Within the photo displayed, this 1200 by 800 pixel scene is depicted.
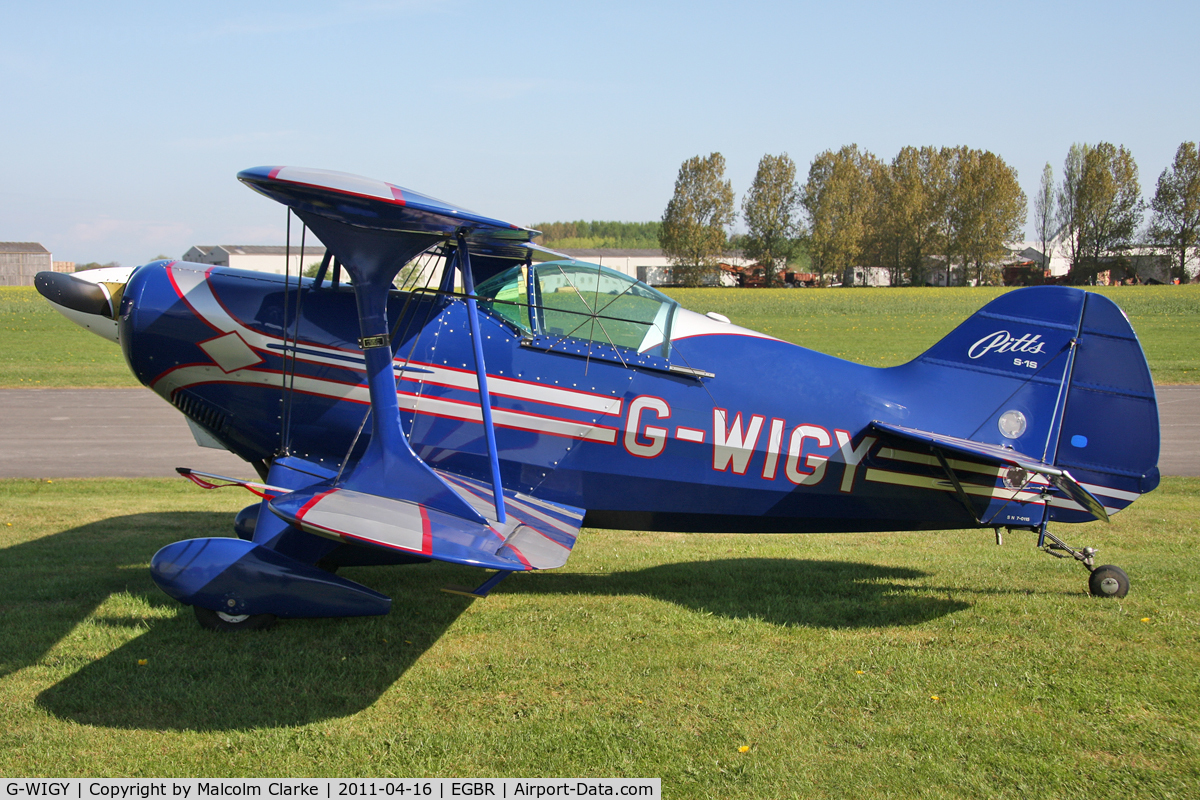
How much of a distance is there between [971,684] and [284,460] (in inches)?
174

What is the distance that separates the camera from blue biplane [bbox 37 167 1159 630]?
5.55 m

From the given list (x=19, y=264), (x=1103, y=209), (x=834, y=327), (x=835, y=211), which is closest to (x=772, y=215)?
(x=835, y=211)

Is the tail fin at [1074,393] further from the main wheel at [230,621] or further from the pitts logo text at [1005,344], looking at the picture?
the main wheel at [230,621]

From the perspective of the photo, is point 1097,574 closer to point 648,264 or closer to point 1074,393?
point 1074,393

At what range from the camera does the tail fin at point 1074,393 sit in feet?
18.5

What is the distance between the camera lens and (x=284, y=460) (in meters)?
5.57

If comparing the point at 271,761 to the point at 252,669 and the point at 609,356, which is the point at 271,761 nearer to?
the point at 252,669

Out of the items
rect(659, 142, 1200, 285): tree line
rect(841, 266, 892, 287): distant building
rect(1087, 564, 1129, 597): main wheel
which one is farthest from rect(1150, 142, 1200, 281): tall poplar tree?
rect(1087, 564, 1129, 597): main wheel

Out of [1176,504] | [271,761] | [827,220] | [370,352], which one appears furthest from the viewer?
[827,220]

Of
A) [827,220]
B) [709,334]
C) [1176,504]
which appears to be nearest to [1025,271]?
[827,220]

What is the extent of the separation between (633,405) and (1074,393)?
3054 mm

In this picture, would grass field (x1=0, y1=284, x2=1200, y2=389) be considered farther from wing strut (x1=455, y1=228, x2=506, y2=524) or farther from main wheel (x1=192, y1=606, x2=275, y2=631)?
wing strut (x1=455, y1=228, x2=506, y2=524)

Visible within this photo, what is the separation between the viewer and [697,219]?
83.1 meters

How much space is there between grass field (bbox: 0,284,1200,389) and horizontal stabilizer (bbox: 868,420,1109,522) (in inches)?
669
